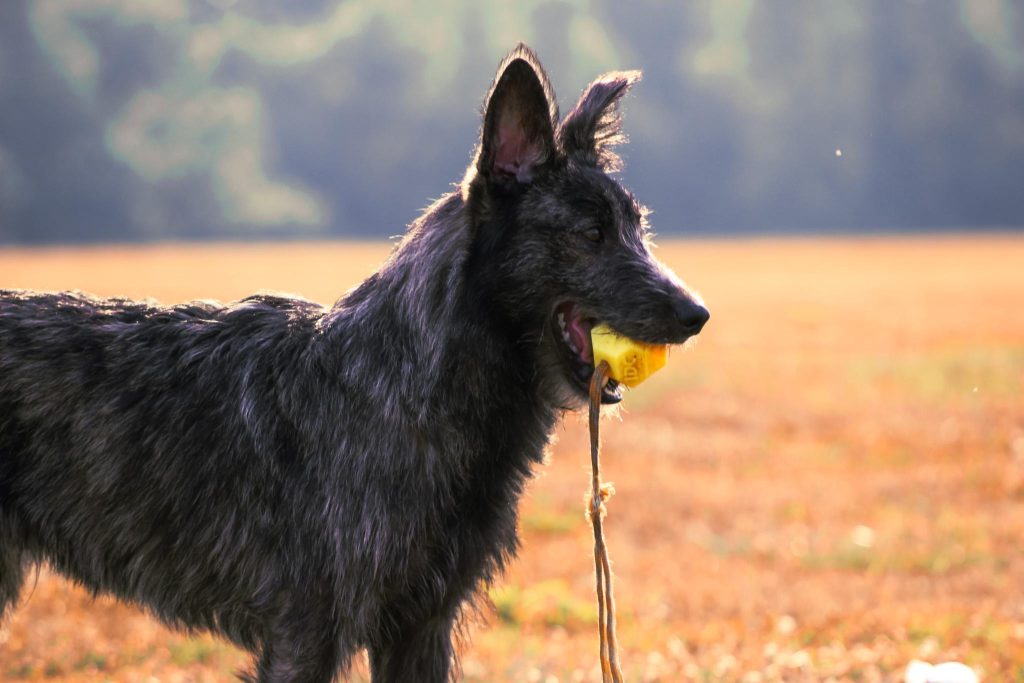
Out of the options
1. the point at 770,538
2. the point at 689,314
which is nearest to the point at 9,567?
the point at 689,314

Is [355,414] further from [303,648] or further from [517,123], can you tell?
[517,123]

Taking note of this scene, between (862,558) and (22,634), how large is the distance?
23.8ft

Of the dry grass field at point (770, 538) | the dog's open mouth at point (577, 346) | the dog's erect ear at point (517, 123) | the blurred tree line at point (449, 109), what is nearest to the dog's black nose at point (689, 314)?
the dog's open mouth at point (577, 346)

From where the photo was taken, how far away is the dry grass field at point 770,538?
757cm

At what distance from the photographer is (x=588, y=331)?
469 centimetres

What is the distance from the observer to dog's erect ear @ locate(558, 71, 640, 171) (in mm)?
4871

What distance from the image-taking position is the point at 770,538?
38.3 ft

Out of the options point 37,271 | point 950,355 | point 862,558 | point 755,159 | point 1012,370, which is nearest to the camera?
point 862,558

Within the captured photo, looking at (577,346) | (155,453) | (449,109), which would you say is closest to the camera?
(577,346)

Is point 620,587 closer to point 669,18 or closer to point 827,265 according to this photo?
→ point 827,265

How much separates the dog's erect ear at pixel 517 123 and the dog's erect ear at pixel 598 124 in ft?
0.51

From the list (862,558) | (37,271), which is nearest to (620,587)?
(862,558)

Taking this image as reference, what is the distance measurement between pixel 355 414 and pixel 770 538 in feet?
26.0

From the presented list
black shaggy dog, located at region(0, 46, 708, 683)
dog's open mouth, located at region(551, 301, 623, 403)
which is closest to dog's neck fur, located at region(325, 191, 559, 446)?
black shaggy dog, located at region(0, 46, 708, 683)
